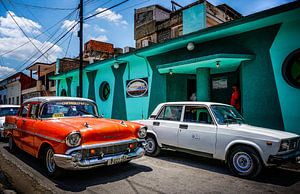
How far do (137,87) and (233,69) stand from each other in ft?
15.8

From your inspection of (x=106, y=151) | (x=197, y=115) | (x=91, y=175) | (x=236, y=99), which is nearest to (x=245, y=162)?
(x=197, y=115)

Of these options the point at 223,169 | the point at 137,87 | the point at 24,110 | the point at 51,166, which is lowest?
the point at 223,169

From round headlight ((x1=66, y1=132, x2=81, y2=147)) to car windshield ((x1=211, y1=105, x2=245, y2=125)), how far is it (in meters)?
3.12

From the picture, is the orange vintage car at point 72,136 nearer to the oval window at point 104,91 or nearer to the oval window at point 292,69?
the oval window at point 292,69

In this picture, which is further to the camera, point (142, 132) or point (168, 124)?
point (168, 124)

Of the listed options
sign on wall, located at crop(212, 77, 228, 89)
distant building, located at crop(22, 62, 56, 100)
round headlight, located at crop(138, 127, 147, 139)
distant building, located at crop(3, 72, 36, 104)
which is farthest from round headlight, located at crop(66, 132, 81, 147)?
distant building, located at crop(3, 72, 36, 104)

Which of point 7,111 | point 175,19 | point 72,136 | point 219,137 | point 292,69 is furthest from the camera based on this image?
point 175,19

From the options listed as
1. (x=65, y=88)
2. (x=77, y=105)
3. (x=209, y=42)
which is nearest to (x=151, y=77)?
(x=209, y=42)

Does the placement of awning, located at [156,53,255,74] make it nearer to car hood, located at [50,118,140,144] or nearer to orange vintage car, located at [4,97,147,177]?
orange vintage car, located at [4,97,147,177]

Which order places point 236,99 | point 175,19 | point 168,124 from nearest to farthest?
point 168,124
point 236,99
point 175,19

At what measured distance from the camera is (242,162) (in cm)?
460

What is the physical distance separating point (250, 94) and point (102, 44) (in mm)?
23805

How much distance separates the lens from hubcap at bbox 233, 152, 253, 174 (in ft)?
14.7

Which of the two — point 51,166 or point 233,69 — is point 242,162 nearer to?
point 51,166
